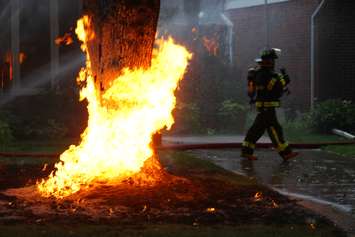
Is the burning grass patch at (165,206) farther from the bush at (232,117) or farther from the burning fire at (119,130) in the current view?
the bush at (232,117)

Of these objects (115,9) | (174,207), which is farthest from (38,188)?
(115,9)

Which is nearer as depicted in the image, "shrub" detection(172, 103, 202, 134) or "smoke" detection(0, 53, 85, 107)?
"smoke" detection(0, 53, 85, 107)

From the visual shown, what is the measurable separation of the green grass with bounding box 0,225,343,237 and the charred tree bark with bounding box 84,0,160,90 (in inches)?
97.0

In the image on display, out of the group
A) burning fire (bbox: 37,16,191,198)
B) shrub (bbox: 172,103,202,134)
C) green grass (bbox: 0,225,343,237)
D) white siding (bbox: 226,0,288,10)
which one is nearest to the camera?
green grass (bbox: 0,225,343,237)

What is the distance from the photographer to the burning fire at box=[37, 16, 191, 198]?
781cm

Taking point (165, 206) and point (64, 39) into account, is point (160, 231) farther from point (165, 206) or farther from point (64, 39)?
point (64, 39)

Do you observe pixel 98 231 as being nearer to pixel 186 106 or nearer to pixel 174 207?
pixel 174 207

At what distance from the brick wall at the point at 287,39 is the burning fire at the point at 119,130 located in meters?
11.8

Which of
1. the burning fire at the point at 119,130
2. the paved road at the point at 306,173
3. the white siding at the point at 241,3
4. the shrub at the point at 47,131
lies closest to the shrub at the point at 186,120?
the shrub at the point at 47,131

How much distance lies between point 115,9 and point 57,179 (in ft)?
6.60

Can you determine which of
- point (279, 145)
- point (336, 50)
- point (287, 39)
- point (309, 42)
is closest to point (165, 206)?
point (279, 145)

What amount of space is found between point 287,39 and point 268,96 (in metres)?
10.1

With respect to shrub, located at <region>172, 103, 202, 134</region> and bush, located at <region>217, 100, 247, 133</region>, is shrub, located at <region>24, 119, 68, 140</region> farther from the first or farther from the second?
bush, located at <region>217, 100, 247, 133</region>

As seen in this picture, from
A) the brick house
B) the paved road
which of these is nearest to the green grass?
the paved road
